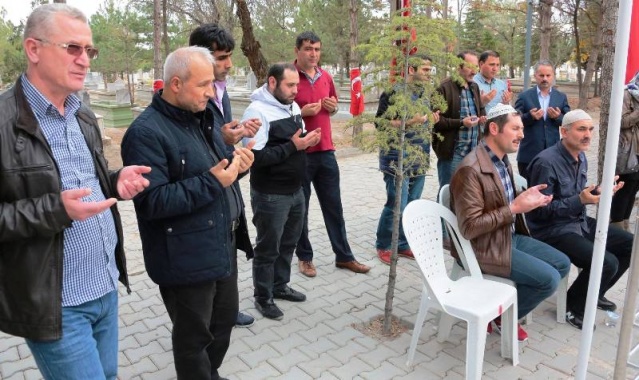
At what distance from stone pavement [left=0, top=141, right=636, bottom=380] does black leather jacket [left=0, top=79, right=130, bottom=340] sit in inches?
63.8

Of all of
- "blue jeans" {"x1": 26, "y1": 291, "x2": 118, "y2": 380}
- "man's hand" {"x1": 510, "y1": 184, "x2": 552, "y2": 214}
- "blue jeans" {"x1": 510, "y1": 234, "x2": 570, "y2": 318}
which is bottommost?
"blue jeans" {"x1": 510, "y1": 234, "x2": 570, "y2": 318}

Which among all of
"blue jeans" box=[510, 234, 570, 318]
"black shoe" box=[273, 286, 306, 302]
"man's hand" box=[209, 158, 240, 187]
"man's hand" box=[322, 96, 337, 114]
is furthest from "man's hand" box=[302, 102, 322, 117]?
"man's hand" box=[209, 158, 240, 187]

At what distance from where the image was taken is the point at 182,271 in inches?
93.6

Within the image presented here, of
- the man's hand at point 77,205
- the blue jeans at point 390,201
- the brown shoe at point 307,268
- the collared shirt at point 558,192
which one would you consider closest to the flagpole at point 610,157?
the collared shirt at point 558,192

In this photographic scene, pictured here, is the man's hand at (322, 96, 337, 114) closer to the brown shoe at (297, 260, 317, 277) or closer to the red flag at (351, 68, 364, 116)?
the brown shoe at (297, 260, 317, 277)

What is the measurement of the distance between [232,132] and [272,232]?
40.0 inches

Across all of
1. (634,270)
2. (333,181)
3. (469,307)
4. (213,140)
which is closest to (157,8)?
(333,181)

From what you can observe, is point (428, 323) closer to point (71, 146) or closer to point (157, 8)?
point (71, 146)

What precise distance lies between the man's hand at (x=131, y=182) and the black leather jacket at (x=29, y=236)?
0.77ft

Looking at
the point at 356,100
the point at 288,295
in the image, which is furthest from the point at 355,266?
the point at 356,100

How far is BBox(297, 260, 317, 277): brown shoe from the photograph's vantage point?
4.84 m

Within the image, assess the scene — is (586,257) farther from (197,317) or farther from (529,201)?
(197,317)

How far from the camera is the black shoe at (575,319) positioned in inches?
153

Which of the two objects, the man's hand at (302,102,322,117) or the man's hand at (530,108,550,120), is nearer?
the man's hand at (302,102,322,117)
